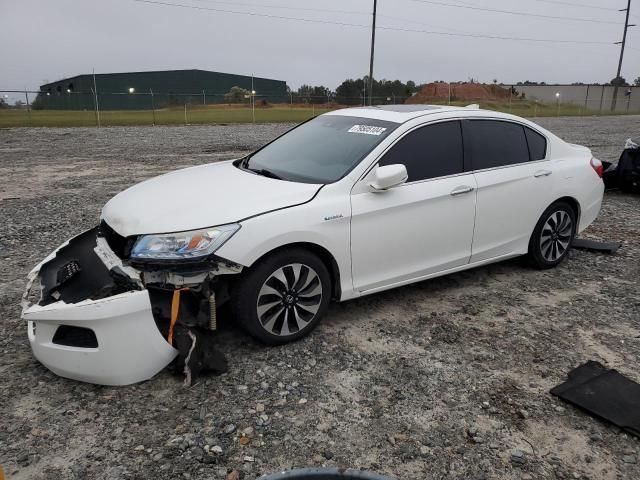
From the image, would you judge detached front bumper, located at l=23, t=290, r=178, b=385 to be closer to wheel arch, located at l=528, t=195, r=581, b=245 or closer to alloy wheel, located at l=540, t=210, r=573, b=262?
wheel arch, located at l=528, t=195, r=581, b=245

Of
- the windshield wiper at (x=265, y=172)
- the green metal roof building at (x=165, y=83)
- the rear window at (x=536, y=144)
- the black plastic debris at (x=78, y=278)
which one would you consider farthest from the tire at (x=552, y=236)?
the green metal roof building at (x=165, y=83)

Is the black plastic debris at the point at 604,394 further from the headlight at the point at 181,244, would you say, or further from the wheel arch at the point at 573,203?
the headlight at the point at 181,244

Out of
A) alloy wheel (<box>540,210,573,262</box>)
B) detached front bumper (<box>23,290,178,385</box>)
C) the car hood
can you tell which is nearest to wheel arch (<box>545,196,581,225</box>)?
alloy wheel (<box>540,210,573,262</box>)

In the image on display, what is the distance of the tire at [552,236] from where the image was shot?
521 cm

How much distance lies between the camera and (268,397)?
10.6 feet

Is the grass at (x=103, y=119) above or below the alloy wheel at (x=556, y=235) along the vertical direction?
below

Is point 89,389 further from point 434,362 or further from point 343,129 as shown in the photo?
point 343,129

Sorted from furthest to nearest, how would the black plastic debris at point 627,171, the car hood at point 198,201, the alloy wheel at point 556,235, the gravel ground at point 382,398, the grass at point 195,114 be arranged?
the grass at point 195,114
the black plastic debris at point 627,171
the alloy wheel at point 556,235
the car hood at point 198,201
the gravel ground at point 382,398

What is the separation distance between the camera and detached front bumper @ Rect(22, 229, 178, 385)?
301 centimetres

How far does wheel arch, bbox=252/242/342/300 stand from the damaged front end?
41cm

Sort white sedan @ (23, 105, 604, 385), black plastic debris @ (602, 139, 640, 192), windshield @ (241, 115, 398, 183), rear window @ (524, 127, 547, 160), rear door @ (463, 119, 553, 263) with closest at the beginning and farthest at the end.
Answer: white sedan @ (23, 105, 604, 385)
windshield @ (241, 115, 398, 183)
rear door @ (463, 119, 553, 263)
rear window @ (524, 127, 547, 160)
black plastic debris @ (602, 139, 640, 192)

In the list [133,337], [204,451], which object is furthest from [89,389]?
[204,451]

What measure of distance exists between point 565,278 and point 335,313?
2.46 metres

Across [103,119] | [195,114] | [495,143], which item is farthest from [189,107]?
[495,143]
